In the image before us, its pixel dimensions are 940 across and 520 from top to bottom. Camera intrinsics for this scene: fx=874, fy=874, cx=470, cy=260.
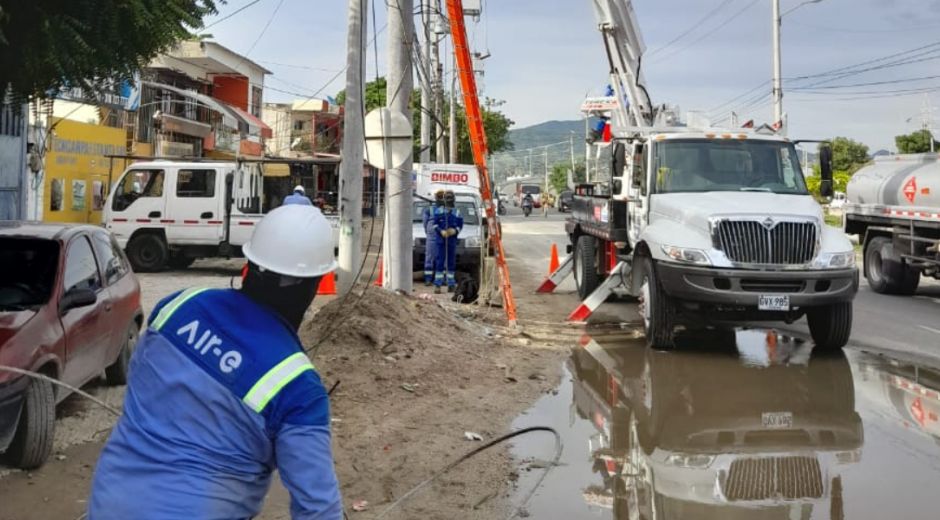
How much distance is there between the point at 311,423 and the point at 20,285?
502cm

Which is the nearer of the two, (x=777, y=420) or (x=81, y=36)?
(x=81, y=36)

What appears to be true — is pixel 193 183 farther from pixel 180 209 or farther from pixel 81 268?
pixel 81 268

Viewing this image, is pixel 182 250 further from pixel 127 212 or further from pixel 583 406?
pixel 583 406

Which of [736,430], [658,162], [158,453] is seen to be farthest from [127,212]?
[158,453]

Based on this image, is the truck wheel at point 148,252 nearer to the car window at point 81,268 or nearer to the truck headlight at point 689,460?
the car window at point 81,268

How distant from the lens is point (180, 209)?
17.5m

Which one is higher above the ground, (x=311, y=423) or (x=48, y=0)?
(x=48, y=0)

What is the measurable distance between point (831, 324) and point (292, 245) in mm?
9034

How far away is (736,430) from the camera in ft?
22.4

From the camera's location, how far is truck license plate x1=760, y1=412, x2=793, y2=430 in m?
6.96

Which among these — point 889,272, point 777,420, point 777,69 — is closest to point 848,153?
point 777,69

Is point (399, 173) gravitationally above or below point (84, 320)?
above

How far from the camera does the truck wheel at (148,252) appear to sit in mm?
17609

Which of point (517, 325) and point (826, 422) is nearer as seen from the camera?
point (826, 422)
